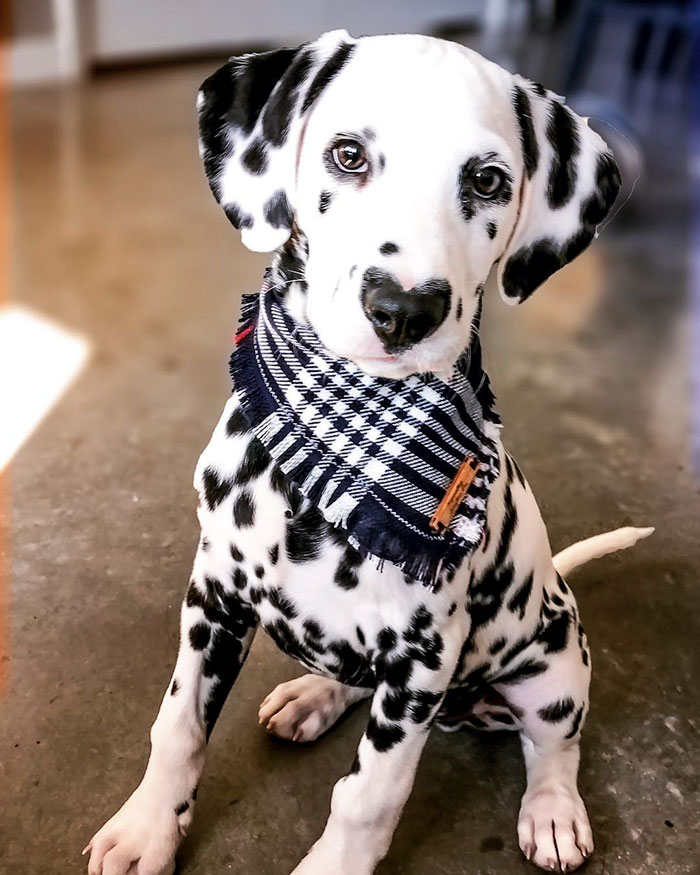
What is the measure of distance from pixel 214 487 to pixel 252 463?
89 mm

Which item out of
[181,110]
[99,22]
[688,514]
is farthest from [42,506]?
[99,22]

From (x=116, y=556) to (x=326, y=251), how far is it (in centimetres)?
142

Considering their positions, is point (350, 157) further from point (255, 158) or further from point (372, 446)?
point (372, 446)

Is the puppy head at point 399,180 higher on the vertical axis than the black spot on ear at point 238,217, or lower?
higher

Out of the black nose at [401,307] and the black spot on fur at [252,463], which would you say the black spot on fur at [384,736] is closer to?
the black spot on fur at [252,463]

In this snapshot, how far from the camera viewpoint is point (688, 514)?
3146 mm

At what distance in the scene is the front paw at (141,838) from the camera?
1.89 meters

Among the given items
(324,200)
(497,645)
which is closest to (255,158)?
(324,200)

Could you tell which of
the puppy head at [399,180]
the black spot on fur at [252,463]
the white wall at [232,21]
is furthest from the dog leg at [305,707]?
the white wall at [232,21]

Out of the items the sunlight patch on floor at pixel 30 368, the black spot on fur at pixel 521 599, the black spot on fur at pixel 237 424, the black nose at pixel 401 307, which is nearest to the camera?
the black nose at pixel 401 307

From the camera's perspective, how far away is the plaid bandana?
1.69 m

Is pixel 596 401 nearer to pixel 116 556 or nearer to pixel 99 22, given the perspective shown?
pixel 116 556

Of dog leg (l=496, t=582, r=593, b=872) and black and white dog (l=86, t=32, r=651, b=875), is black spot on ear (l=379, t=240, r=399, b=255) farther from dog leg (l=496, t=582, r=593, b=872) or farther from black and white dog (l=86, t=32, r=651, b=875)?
dog leg (l=496, t=582, r=593, b=872)

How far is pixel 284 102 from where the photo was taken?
5.39 feet
